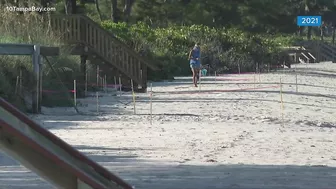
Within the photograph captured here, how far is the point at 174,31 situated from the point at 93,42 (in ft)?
80.4

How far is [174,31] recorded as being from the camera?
52.2 m

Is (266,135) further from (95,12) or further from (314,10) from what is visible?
(314,10)

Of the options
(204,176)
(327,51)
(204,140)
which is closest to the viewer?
(204,176)

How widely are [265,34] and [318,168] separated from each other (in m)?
63.8

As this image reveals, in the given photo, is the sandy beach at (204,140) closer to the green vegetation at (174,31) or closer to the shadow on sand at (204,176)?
the shadow on sand at (204,176)

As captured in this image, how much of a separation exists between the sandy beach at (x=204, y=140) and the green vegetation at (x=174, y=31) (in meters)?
1.58

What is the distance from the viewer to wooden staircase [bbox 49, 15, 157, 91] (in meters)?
27.8

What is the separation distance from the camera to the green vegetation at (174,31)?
2598 cm

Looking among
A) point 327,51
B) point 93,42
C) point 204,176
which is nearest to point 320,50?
point 327,51

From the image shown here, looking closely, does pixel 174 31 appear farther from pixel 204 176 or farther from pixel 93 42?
pixel 204 176

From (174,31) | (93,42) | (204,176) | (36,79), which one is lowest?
(204,176)

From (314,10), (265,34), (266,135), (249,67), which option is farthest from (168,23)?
(266,135)

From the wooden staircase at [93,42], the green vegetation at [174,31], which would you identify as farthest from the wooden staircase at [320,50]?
the wooden staircase at [93,42]

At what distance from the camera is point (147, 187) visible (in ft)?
34.9
